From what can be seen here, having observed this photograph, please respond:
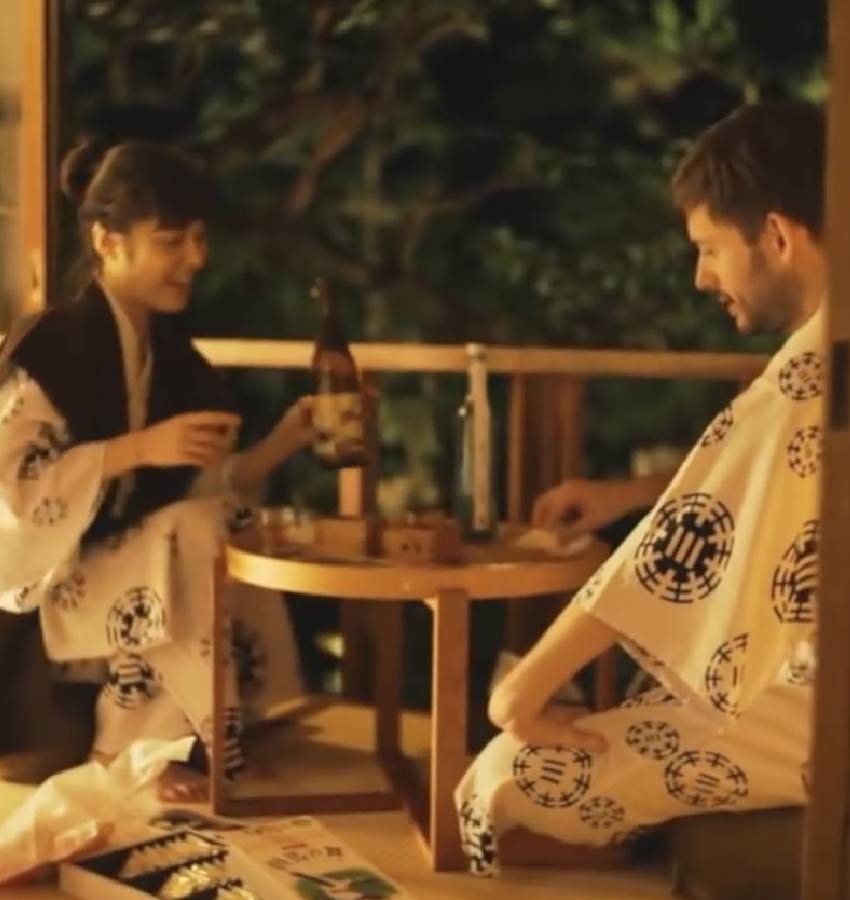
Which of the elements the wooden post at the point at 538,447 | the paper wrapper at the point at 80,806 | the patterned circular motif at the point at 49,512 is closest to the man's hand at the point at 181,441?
the patterned circular motif at the point at 49,512

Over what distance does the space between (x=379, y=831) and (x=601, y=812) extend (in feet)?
1.30

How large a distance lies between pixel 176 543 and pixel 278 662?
313mm

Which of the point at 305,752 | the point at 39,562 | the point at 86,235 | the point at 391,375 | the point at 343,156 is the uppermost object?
the point at 343,156

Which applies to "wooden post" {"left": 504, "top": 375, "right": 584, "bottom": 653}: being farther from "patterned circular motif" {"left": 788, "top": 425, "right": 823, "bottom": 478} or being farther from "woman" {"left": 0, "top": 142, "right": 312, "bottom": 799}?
"patterned circular motif" {"left": 788, "top": 425, "right": 823, "bottom": 478}

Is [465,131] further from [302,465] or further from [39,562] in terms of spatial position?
[39,562]

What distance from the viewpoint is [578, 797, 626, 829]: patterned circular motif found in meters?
2.03

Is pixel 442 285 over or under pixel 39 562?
over

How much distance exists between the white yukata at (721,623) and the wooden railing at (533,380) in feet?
1.65

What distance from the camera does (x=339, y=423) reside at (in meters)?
2.46

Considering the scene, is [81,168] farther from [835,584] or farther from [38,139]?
[835,584]

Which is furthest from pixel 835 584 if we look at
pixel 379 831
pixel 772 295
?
pixel 379 831

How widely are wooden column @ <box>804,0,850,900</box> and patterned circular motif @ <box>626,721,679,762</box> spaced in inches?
33.5

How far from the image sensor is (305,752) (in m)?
2.71

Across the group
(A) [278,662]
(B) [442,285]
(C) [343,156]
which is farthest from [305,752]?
(C) [343,156]
